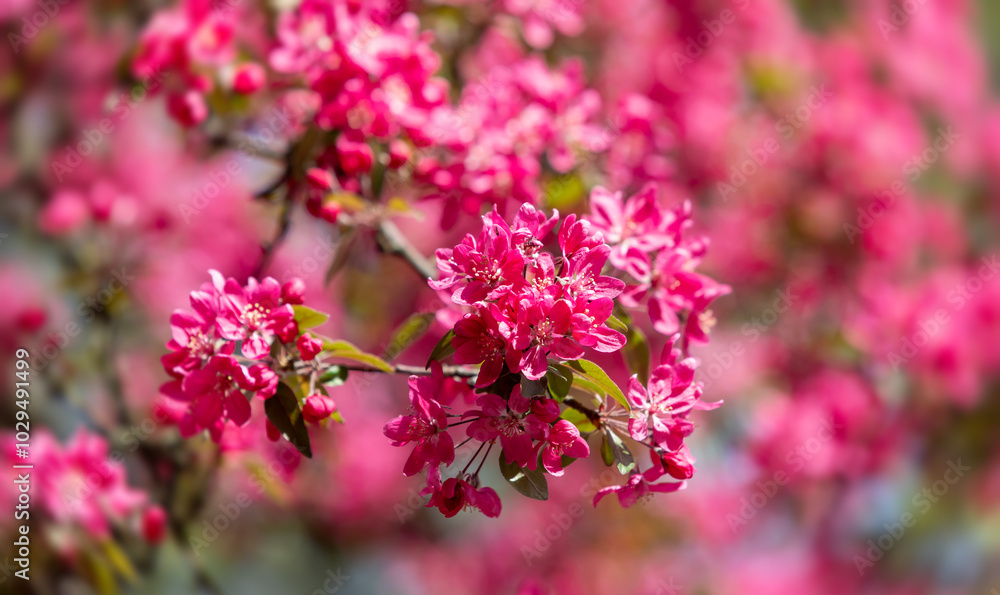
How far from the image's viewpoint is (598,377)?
97 centimetres

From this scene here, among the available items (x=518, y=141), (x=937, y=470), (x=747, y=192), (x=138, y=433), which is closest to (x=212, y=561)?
(x=138, y=433)

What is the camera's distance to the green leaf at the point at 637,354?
3.99 feet

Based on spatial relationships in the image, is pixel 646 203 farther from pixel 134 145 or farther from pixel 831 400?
pixel 134 145

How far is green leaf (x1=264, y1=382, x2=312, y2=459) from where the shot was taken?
1.07 m

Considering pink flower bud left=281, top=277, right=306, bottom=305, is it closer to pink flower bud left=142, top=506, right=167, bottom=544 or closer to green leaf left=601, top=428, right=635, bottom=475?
green leaf left=601, top=428, right=635, bottom=475

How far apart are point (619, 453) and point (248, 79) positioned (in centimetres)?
117

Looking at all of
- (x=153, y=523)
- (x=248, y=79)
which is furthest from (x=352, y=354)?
(x=153, y=523)

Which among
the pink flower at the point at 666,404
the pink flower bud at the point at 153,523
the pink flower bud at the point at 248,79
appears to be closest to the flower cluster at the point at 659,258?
the pink flower at the point at 666,404

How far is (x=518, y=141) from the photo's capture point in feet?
4.97

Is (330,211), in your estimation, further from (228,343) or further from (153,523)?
(153,523)

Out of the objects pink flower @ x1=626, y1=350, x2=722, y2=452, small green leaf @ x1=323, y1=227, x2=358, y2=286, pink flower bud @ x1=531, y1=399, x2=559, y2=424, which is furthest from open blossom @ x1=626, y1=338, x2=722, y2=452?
small green leaf @ x1=323, y1=227, x2=358, y2=286

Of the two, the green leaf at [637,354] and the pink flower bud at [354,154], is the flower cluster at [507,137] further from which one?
the green leaf at [637,354]

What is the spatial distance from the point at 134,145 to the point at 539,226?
2.08 metres

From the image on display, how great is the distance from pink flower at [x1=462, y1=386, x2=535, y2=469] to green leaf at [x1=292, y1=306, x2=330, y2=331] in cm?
28
